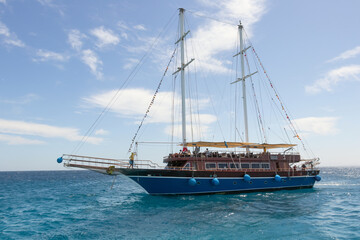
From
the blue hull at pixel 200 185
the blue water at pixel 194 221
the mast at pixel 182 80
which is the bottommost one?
the blue water at pixel 194 221

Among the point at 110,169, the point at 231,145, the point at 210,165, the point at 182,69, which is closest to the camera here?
the point at 110,169

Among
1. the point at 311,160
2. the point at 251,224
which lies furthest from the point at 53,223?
the point at 311,160

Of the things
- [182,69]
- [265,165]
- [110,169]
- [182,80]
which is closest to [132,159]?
[110,169]

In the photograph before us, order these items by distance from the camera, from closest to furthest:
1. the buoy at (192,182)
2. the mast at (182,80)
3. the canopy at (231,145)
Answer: the buoy at (192,182) → the canopy at (231,145) → the mast at (182,80)

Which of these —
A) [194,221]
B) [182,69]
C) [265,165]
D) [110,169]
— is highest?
[182,69]

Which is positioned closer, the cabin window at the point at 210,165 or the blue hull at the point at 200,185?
the blue hull at the point at 200,185

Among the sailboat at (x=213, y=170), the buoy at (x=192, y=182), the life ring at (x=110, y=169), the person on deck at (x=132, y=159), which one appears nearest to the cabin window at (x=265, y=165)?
the sailboat at (x=213, y=170)

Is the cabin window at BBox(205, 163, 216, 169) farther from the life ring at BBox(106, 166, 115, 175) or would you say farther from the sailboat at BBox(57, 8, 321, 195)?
the life ring at BBox(106, 166, 115, 175)

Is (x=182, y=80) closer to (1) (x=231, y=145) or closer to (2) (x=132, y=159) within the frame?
(1) (x=231, y=145)

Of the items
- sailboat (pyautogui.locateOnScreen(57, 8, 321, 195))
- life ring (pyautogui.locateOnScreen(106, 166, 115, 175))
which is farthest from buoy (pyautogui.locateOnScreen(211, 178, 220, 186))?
life ring (pyautogui.locateOnScreen(106, 166, 115, 175))

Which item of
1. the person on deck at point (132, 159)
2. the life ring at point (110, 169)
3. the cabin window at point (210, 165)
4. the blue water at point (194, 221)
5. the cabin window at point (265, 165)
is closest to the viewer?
the blue water at point (194, 221)

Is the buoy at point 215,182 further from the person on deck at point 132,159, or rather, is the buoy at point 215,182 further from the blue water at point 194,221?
the person on deck at point 132,159

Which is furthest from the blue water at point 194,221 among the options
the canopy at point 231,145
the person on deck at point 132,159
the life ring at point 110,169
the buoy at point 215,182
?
the canopy at point 231,145

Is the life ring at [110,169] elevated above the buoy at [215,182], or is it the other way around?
the life ring at [110,169]
